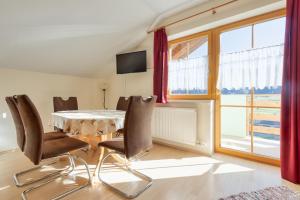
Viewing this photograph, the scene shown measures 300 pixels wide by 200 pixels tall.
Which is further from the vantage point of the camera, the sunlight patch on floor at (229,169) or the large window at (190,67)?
the large window at (190,67)

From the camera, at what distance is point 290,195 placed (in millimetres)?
1600

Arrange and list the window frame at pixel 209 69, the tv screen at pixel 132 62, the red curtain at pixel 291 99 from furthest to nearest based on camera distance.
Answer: the tv screen at pixel 132 62 → the window frame at pixel 209 69 → the red curtain at pixel 291 99

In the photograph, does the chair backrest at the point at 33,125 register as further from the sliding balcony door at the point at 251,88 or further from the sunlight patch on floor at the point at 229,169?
the sliding balcony door at the point at 251,88

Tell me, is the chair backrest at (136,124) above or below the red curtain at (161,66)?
below

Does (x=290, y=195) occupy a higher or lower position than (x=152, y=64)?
lower

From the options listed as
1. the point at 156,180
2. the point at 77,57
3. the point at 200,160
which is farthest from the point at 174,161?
the point at 77,57

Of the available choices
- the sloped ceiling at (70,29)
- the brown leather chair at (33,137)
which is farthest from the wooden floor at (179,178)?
the sloped ceiling at (70,29)

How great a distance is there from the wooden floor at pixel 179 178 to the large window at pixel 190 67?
3.63 ft

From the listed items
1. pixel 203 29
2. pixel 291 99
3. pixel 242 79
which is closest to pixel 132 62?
pixel 203 29

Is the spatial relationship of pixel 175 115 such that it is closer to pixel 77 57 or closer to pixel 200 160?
pixel 200 160

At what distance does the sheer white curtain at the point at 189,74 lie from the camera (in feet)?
9.41

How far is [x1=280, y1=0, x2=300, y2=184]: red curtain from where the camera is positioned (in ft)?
5.95

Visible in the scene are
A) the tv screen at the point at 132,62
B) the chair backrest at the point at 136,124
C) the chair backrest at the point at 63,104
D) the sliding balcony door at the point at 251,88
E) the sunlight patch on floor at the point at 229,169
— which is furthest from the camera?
the tv screen at the point at 132,62

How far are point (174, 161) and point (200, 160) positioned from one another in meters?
0.39
